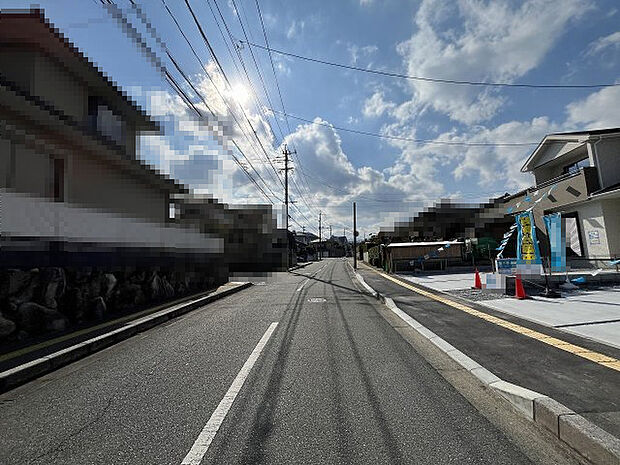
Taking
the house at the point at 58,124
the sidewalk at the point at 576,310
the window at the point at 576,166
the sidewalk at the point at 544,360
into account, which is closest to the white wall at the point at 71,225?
the house at the point at 58,124

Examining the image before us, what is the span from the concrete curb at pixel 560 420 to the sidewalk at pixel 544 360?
0.57 feet

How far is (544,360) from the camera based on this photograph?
4.42 metres

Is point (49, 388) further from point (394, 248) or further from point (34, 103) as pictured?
point (394, 248)

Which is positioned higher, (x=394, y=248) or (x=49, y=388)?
(x=394, y=248)

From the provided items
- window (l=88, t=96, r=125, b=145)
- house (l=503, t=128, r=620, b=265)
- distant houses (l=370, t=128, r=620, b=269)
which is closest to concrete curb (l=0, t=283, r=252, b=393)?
window (l=88, t=96, r=125, b=145)

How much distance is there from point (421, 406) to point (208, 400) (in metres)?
2.30

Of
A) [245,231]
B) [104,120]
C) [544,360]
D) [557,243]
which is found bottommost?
[544,360]

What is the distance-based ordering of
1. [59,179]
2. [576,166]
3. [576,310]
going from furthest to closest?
[576,166], [59,179], [576,310]

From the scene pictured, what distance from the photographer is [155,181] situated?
1544 centimetres

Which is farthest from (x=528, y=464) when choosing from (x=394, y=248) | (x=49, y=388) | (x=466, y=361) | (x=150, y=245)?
(x=394, y=248)

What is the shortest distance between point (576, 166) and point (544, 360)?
18.9 metres

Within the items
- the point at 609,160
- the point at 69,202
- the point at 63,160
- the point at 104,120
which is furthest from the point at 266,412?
the point at 609,160

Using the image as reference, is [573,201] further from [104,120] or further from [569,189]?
[104,120]

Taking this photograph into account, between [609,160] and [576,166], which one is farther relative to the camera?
[576,166]
